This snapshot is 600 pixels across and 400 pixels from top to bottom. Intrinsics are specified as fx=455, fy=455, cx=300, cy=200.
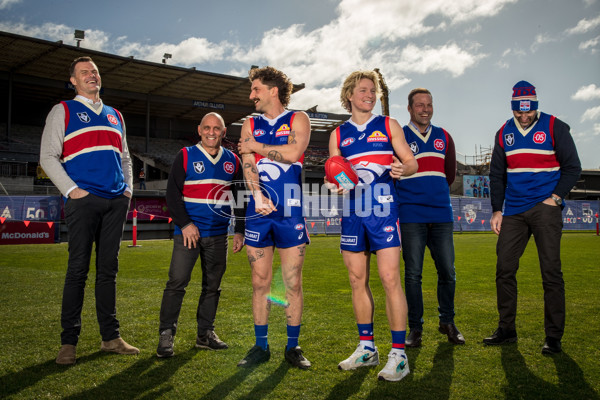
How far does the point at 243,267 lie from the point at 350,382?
278 inches

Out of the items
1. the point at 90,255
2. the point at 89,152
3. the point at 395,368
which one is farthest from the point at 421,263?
the point at 89,152

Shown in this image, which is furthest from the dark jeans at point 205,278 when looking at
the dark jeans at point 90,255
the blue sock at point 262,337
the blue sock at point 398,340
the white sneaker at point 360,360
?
the blue sock at point 398,340

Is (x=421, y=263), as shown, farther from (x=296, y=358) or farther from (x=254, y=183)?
(x=254, y=183)

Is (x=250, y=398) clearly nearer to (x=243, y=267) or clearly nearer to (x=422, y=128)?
(x=422, y=128)

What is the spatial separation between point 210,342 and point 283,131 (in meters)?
1.98

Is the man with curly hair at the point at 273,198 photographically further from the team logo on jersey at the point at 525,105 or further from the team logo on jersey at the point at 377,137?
the team logo on jersey at the point at 525,105

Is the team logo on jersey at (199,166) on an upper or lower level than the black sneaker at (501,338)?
upper

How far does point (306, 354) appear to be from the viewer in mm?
3824

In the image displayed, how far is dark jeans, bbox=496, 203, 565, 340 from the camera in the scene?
13.1 ft

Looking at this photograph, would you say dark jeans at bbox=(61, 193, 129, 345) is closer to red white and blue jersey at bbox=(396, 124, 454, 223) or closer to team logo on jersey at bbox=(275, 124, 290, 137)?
team logo on jersey at bbox=(275, 124, 290, 137)

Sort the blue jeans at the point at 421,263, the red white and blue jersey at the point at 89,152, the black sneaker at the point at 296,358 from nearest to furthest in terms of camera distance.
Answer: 1. the black sneaker at the point at 296,358
2. the red white and blue jersey at the point at 89,152
3. the blue jeans at the point at 421,263

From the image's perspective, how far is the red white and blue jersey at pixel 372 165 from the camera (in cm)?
355

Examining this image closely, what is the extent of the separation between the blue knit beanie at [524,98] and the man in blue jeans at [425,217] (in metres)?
0.72

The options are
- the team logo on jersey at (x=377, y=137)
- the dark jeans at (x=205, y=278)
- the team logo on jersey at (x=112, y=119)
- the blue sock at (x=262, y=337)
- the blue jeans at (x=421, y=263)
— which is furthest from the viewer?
the blue jeans at (x=421, y=263)
